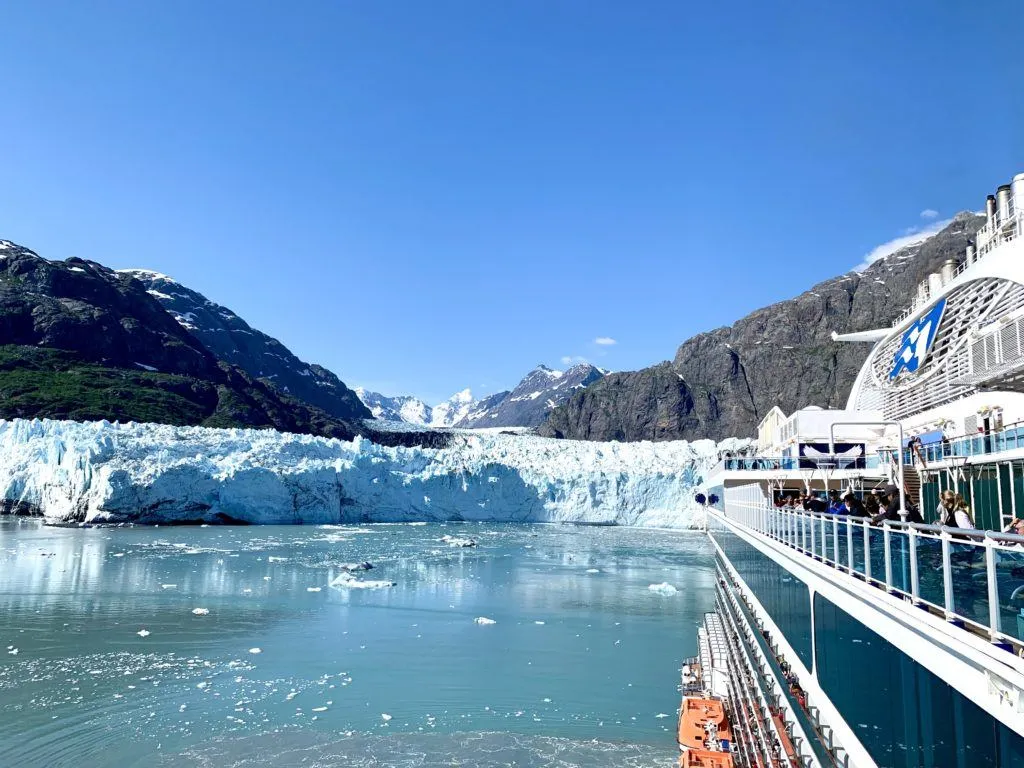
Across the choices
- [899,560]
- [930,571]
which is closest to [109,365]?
[899,560]

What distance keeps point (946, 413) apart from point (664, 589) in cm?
1010

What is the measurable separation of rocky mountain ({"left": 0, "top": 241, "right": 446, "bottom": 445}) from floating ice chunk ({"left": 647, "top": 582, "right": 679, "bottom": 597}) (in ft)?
183

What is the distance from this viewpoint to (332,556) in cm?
2742

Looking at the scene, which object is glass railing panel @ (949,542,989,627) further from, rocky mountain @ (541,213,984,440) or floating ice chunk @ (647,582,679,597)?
rocky mountain @ (541,213,984,440)

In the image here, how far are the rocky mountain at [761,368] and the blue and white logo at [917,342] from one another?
71.1 m

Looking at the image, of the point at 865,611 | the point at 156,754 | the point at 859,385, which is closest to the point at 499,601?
the point at 156,754

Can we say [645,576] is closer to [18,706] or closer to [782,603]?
[782,603]

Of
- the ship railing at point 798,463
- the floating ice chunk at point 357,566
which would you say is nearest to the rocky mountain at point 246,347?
the floating ice chunk at point 357,566

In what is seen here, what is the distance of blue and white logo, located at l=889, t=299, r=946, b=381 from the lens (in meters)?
15.6

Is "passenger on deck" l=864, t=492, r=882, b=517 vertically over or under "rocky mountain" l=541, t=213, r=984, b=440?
under

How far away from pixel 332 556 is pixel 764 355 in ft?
278

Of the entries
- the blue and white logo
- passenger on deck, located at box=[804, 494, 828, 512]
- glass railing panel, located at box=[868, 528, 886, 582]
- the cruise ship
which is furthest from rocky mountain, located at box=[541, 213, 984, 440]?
glass railing panel, located at box=[868, 528, 886, 582]

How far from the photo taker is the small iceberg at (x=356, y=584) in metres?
20.8

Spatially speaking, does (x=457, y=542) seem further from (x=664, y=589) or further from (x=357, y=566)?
(x=664, y=589)
